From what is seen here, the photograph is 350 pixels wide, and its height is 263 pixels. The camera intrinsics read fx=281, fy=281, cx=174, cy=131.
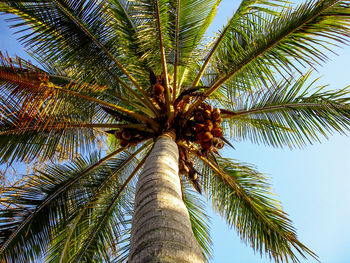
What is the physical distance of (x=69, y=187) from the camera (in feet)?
15.5

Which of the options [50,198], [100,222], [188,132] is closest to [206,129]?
[188,132]

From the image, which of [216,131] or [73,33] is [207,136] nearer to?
[216,131]

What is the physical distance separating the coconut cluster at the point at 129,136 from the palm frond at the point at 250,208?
3.95ft

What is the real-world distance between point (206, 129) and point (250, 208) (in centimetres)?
178

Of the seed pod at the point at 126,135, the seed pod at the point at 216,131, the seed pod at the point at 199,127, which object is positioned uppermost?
the seed pod at the point at 126,135

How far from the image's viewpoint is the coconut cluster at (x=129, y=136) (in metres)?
4.50

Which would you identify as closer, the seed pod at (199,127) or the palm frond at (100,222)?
the seed pod at (199,127)

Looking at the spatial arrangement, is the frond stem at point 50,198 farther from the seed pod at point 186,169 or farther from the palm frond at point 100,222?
the seed pod at point 186,169

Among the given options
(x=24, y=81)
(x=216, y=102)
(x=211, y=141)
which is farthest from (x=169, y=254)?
(x=216, y=102)

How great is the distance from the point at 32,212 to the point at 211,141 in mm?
2869

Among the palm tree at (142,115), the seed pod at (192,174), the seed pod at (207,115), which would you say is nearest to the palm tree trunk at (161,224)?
the palm tree at (142,115)

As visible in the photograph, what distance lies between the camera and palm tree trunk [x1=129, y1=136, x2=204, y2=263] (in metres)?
1.52

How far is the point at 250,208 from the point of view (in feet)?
16.0

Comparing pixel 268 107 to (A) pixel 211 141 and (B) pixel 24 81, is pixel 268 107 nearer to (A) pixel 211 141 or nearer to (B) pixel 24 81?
(A) pixel 211 141
